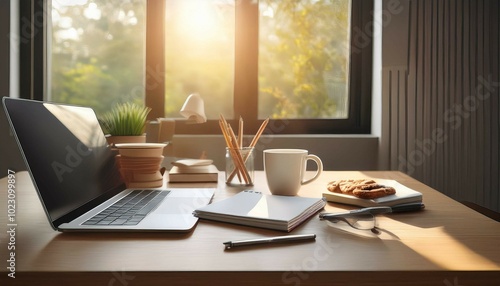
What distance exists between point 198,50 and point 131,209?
1.80m

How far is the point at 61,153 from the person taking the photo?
768 mm

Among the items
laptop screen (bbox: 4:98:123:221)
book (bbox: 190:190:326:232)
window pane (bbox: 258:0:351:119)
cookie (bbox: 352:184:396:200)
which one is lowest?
book (bbox: 190:190:326:232)

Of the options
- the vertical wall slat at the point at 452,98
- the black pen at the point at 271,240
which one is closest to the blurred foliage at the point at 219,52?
the vertical wall slat at the point at 452,98

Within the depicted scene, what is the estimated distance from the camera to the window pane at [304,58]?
246 centimetres

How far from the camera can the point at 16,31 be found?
7.68ft

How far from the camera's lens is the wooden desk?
1.65 feet

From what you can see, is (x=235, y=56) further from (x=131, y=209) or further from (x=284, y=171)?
(x=131, y=209)

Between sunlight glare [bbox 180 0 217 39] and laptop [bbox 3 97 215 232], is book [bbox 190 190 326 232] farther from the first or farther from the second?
sunlight glare [bbox 180 0 217 39]

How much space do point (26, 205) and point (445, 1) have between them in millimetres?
2197

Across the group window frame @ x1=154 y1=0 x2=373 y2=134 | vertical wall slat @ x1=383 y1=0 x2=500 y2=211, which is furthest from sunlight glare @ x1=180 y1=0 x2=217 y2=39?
vertical wall slat @ x1=383 y1=0 x2=500 y2=211

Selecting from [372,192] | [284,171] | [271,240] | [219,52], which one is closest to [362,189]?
[372,192]

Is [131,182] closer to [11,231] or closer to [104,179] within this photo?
[104,179]

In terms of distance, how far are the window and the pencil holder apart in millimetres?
1283
